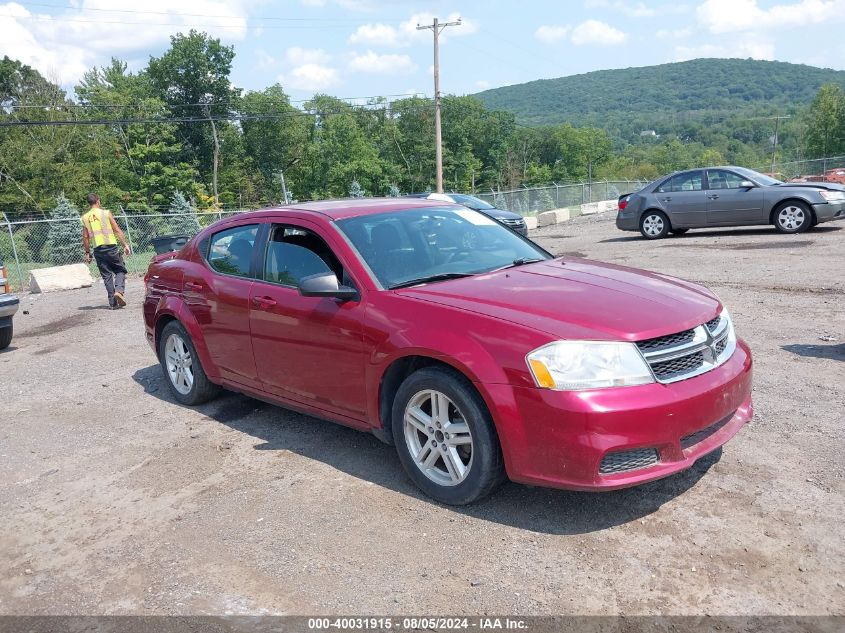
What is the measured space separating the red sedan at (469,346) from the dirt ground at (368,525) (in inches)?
13.1

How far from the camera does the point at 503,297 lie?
3.91 m

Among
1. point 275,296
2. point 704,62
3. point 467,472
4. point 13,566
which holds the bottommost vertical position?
point 13,566

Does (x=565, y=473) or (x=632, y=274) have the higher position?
(x=632, y=274)

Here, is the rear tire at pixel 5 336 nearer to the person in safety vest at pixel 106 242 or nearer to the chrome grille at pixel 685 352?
the person in safety vest at pixel 106 242

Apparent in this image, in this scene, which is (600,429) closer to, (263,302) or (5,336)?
(263,302)

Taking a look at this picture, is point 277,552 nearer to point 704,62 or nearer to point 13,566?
point 13,566

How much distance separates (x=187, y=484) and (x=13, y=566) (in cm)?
106

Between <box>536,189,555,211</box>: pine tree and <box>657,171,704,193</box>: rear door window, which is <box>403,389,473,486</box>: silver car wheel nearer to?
<box>657,171,704,193</box>: rear door window

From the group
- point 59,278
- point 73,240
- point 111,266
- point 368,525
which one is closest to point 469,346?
point 368,525

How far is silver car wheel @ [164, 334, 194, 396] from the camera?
238 inches

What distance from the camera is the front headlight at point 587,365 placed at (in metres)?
3.40

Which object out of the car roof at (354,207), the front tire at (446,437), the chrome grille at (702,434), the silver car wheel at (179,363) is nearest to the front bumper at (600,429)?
the chrome grille at (702,434)

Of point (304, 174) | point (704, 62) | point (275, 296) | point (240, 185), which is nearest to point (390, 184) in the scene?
point (304, 174)

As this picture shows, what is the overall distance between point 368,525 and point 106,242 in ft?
32.1
